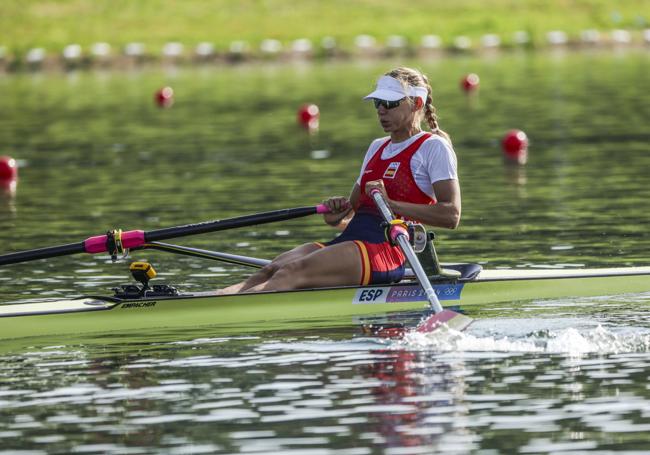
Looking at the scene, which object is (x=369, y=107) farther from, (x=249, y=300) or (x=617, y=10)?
(x=617, y=10)

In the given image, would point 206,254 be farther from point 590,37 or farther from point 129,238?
point 590,37

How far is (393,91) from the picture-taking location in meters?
12.9

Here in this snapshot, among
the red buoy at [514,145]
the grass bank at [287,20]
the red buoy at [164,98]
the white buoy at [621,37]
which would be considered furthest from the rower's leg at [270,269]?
the white buoy at [621,37]

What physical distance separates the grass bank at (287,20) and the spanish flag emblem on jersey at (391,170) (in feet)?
185

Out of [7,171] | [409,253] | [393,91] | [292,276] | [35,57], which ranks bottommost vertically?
[292,276]

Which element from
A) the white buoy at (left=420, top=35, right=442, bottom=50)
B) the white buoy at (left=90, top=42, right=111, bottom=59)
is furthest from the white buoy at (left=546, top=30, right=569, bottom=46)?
the white buoy at (left=90, top=42, right=111, bottom=59)

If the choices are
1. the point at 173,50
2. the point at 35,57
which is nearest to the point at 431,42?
the point at 173,50

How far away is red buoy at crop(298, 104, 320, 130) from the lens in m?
36.0

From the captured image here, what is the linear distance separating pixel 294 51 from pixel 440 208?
5576 cm

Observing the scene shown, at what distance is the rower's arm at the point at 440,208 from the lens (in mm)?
12836

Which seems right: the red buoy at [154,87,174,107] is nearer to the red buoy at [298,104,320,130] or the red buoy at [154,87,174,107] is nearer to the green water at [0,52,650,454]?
the green water at [0,52,650,454]

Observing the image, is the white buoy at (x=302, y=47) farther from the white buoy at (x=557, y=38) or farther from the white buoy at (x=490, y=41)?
the white buoy at (x=557, y=38)

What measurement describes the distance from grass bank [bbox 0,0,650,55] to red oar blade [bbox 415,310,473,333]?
57297 millimetres

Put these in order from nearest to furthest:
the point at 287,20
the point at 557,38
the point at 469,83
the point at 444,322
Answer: the point at 444,322 < the point at 469,83 < the point at 557,38 < the point at 287,20
